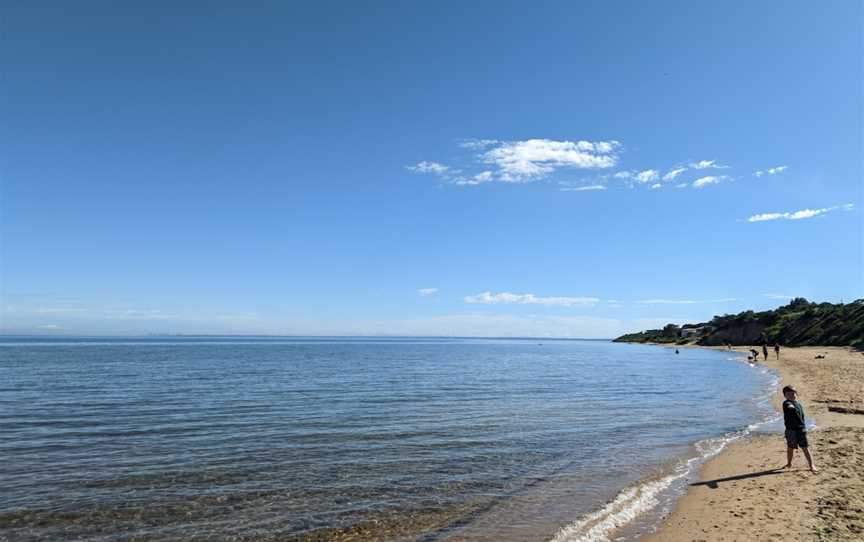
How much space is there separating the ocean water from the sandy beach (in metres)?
0.86

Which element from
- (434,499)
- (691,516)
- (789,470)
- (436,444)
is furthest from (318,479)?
(789,470)

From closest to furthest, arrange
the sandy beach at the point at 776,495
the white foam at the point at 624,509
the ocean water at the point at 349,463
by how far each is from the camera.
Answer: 1. the sandy beach at the point at 776,495
2. the white foam at the point at 624,509
3. the ocean water at the point at 349,463

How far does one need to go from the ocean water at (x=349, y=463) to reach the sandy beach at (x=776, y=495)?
0.86 m

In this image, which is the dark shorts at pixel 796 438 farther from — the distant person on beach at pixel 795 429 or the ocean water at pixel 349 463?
the ocean water at pixel 349 463

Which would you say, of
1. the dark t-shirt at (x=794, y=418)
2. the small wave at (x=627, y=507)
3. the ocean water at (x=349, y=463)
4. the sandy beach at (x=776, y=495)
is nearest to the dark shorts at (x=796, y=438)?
the dark t-shirt at (x=794, y=418)

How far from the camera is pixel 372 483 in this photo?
14398 millimetres

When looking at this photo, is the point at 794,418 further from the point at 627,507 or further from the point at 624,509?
the point at 624,509

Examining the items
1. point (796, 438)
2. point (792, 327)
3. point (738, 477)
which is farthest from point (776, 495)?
point (792, 327)

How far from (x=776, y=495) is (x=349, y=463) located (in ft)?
37.8

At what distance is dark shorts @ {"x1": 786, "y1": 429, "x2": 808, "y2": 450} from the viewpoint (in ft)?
47.1

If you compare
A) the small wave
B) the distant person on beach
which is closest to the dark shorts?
the distant person on beach

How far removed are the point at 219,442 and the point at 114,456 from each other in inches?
133

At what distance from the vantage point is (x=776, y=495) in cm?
1246

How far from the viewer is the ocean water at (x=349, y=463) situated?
1155cm
